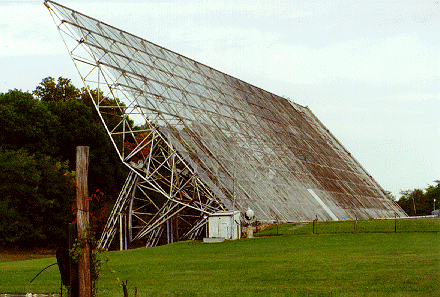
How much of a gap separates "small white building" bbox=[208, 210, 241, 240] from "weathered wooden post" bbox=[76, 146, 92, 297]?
25.4 m

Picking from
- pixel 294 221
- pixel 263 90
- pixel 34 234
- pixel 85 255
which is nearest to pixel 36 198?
pixel 34 234

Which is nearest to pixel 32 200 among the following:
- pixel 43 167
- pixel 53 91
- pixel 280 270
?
pixel 43 167

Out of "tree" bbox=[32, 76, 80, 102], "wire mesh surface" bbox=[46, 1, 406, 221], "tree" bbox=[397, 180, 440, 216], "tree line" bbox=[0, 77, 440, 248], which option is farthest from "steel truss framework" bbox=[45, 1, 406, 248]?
"tree" bbox=[397, 180, 440, 216]

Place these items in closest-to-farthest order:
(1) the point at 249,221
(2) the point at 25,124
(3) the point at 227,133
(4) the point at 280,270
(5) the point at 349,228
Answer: (4) the point at 280,270, (1) the point at 249,221, (5) the point at 349,228, (3) the point at 227,133, (2) the point at 25,124

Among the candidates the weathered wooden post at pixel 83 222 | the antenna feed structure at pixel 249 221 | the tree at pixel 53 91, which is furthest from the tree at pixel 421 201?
the weathered wooden post at pixel 83 222

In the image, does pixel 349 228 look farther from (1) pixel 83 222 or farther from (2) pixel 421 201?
(2) pixel 421 201

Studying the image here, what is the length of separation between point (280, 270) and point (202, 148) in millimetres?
19071

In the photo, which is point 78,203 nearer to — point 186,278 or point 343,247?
point 186,278

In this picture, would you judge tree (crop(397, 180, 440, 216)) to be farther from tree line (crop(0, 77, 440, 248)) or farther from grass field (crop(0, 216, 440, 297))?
grass field (crop(0, 216, 440, 297))

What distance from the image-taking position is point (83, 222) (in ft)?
37.0

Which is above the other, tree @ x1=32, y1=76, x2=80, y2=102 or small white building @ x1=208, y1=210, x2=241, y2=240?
tree @ x1=32, y1=76, x2=80, y2=102

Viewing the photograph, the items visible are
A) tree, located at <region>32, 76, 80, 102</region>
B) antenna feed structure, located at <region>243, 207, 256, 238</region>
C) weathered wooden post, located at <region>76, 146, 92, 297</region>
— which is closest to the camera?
weathered wooden post, located at <region>76, 146, 92, 297</region>

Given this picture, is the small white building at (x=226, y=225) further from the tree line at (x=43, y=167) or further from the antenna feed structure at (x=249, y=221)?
the tree line at (x=43, y=167)

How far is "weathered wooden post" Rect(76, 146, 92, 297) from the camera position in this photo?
11.2 metres
